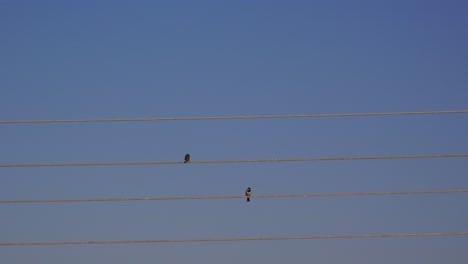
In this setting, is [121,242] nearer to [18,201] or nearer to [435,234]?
[18,201]

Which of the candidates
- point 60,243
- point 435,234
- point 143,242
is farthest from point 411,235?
point 60,243

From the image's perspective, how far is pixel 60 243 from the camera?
16.1 meters

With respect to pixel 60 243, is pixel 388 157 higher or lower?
higher

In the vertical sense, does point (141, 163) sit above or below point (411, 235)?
above

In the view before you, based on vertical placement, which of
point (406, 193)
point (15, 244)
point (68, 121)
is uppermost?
point (68, 121)

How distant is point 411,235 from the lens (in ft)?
53.2

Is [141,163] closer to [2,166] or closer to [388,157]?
[2,166]

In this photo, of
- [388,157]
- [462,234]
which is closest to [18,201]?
[388,157]

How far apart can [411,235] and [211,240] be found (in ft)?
12.5

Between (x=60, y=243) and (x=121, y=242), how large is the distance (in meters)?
1.15

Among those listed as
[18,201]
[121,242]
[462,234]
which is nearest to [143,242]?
[121,242]

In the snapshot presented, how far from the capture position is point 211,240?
1622cm

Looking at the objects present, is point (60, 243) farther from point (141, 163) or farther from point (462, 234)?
point (462, 234)

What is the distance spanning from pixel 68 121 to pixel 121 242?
2534 mm
